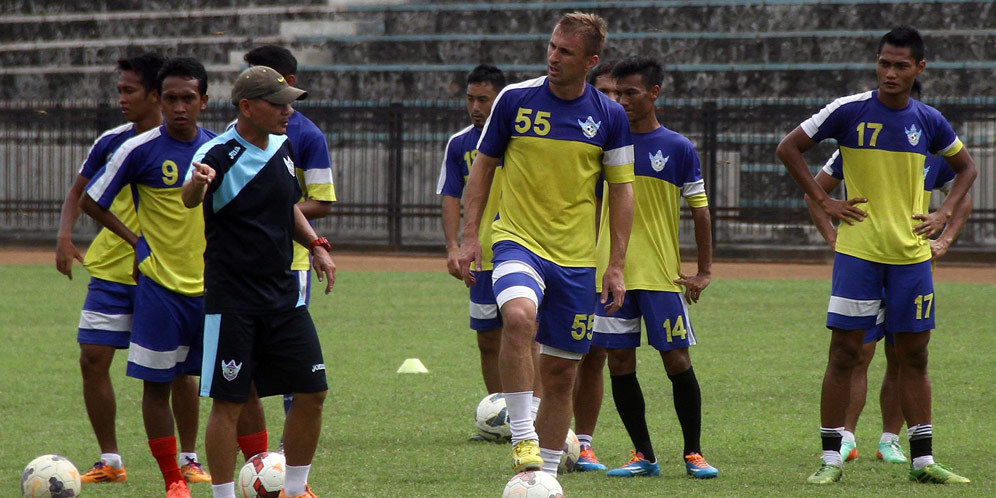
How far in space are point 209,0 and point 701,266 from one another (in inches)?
963

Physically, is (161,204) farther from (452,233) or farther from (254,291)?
(452,233)

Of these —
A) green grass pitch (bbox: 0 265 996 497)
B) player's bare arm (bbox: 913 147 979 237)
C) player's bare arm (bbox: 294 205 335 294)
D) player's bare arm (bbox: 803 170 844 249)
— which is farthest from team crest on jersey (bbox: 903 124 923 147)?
player's bare arm (bbox: 294 205 335 294)

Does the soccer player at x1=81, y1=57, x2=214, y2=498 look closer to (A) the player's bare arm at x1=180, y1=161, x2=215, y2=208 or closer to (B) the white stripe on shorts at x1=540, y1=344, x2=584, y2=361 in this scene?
(A) the player's bare arm at x1=180, y1=161, x2=215, y2=208

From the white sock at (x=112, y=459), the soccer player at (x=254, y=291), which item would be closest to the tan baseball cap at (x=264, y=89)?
the soccer player at (x=254, y=291)

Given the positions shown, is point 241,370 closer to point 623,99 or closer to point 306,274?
point 306,274

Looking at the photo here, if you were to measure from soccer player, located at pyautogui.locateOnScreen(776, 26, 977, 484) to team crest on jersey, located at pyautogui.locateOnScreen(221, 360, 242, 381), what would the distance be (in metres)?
3.06

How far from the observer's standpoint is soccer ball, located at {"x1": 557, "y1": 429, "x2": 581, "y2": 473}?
7.05 meters

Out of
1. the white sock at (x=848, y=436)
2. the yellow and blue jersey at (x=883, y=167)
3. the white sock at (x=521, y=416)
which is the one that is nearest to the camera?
the white sock at (x=521, y=416)

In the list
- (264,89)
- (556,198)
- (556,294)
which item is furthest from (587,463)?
(264,89)

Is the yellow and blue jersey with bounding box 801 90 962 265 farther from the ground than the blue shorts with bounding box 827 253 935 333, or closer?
farther from the ground

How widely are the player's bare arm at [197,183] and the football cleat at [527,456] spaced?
1812mm

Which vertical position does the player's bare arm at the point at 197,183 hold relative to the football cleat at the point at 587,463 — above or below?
above

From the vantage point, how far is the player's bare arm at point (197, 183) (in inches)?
214

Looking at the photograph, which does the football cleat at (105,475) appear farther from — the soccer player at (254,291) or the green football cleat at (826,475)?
the green football cleat at (826,475)
